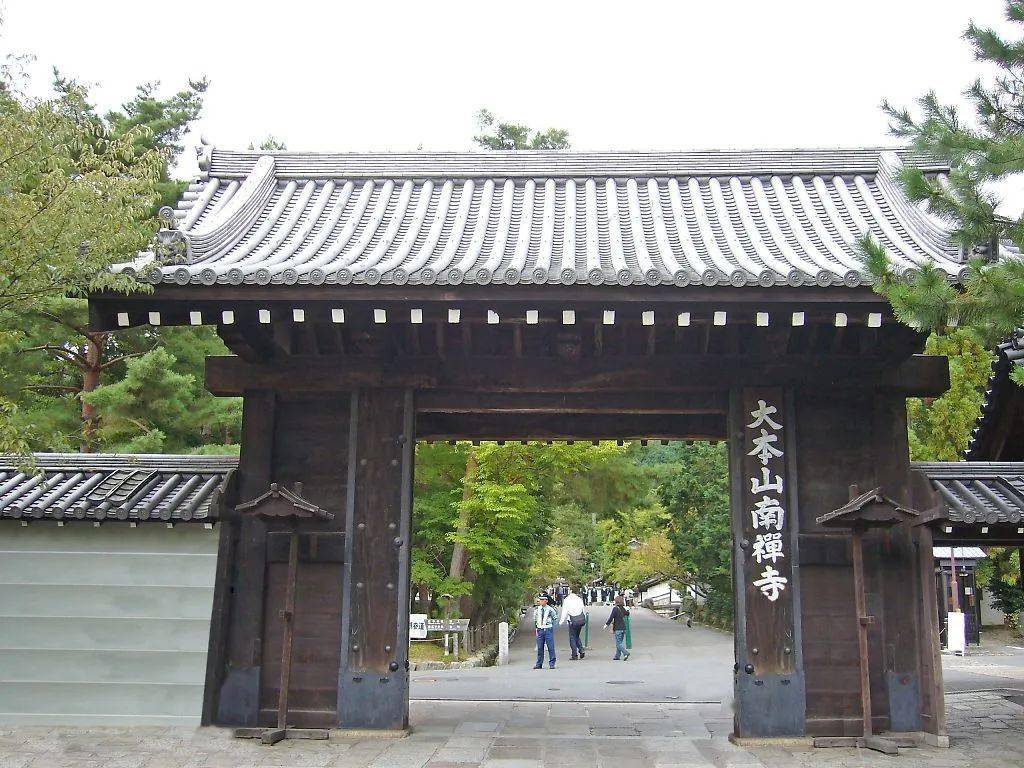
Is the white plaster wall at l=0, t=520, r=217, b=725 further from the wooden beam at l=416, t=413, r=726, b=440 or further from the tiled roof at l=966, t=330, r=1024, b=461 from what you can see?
the tiled roof at l=966, t=330, r=1024, b=461

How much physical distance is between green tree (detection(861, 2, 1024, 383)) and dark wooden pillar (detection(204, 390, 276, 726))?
241 inches

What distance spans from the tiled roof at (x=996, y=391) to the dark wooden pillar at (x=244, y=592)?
895cm

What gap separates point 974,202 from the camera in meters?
6.26

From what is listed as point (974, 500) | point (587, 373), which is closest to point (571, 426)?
point (587, 373)

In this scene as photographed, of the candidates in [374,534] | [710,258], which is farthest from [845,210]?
[374,534]

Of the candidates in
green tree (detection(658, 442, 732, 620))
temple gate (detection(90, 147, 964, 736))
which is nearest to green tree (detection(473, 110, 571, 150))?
green tree (detection(658, 442, 732, 620))

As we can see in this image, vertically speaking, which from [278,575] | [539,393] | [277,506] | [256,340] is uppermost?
[256,340]

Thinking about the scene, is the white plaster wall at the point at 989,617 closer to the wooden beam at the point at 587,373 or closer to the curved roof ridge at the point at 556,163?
the curved roof ridge at the point at 556,163

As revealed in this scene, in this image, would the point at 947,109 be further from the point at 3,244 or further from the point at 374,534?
the point at 3,244

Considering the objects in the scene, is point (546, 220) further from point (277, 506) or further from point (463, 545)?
point (463, 545)

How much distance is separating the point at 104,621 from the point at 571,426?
5.57 m

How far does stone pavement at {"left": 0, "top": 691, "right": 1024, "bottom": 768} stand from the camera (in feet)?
24.7

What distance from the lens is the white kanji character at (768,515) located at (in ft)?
28.4

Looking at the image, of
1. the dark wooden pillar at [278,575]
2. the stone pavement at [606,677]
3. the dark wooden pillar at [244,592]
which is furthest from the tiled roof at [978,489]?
the dark wooden pillar at [244,592]
